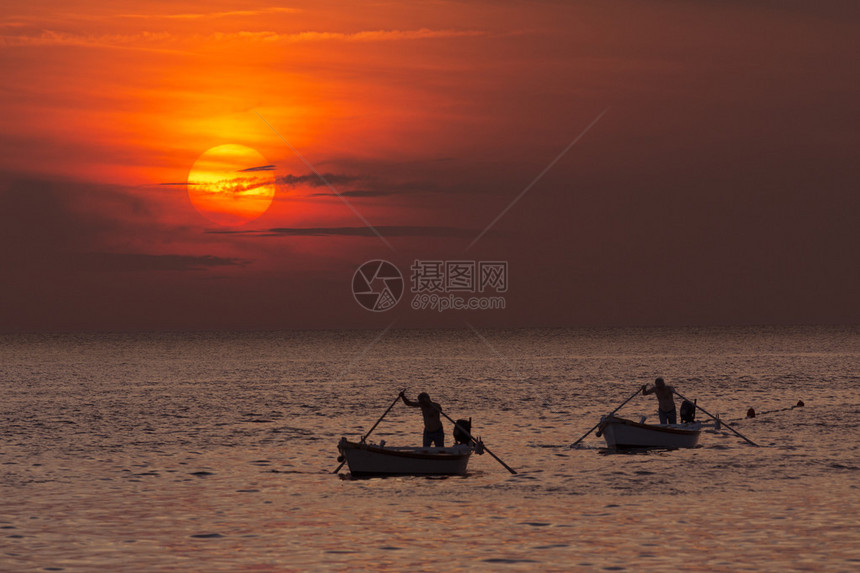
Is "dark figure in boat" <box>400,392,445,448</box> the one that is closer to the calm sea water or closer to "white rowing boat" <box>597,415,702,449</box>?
the calm sea water

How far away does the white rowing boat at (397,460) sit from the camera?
33.1 metres

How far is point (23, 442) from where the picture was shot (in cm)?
4741

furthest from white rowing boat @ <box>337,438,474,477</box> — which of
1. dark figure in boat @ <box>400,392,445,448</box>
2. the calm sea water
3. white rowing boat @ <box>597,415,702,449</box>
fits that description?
white rowing boat @ <box>597,415,702,449</box>

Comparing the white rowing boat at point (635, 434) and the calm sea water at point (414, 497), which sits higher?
the white rowing boat at point (635, 434)

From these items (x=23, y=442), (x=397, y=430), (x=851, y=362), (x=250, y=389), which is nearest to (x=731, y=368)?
(x=851, y=362)

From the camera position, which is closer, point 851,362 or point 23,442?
point 23,442

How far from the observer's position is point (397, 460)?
33.2 m

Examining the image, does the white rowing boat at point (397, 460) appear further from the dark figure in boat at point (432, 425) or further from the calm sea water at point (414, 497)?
the dark figure in boat at point (432, 425)

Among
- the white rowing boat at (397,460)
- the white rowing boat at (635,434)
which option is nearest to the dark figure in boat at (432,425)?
the white rowing boat at (397,460)

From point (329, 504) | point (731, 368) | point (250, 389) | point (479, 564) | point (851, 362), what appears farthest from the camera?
point (851, 362)

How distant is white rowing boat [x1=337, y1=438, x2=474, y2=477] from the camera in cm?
3312

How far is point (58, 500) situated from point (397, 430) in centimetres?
2306

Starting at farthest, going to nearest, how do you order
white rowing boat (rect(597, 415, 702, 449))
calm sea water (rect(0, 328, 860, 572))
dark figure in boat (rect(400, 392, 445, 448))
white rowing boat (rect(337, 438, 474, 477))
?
white rowing boat (rect(597, 415, 702, 449)) < dark figure in boat (rect(400, 392, 445, 448)) < white rowing boat (rect(337, 438, 474, 477)) < calm sea water (rect(0, 328, 860, 572))

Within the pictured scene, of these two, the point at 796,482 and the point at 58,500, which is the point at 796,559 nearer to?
the point at 796,482
